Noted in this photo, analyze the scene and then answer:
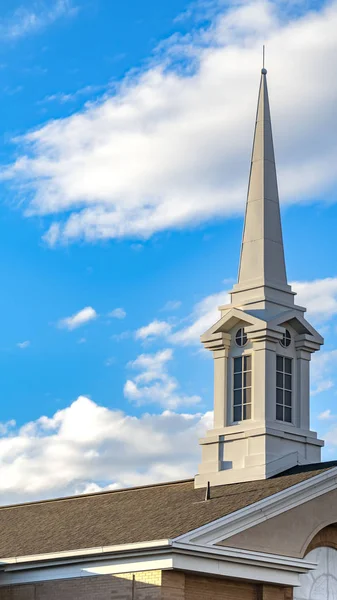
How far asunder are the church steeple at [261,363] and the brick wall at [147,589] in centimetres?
595

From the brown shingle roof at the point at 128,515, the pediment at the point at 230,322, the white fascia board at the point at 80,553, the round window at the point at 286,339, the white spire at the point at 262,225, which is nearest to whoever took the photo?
the white fascia board at the point at 80,553

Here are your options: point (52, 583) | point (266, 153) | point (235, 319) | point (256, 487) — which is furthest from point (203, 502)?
point (266, 153)

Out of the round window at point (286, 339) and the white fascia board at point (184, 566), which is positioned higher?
the round window at point (286, 339)

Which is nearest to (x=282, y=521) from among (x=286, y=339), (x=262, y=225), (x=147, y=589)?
(x=147, y=589)

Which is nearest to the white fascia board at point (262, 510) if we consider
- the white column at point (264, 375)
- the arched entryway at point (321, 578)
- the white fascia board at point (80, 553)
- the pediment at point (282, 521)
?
the pediment at point (282, 521)

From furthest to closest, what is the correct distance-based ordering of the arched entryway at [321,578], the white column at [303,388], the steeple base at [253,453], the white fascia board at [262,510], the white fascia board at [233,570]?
the white column at [303,388]
the steeple base at [253,453]
the arched entryway at [321,578]
the white fascia board at [262,510]
the white fascia board at [233,570]

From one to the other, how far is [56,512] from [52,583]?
8.00 metres

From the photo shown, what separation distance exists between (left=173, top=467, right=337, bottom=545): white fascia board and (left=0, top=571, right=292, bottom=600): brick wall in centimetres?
101

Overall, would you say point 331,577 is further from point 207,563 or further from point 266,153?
point 266,153

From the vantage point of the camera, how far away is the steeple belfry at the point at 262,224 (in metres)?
42.8

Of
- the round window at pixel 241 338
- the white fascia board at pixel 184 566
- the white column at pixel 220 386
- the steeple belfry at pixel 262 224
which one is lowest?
the white fascia board at pixel 184 566

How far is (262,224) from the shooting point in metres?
Answer: 43.1

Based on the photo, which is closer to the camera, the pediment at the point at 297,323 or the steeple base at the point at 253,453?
the steeple base at the point at 253,453

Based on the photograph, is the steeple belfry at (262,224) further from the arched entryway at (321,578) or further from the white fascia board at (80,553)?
the white fascia board at (80,553)
